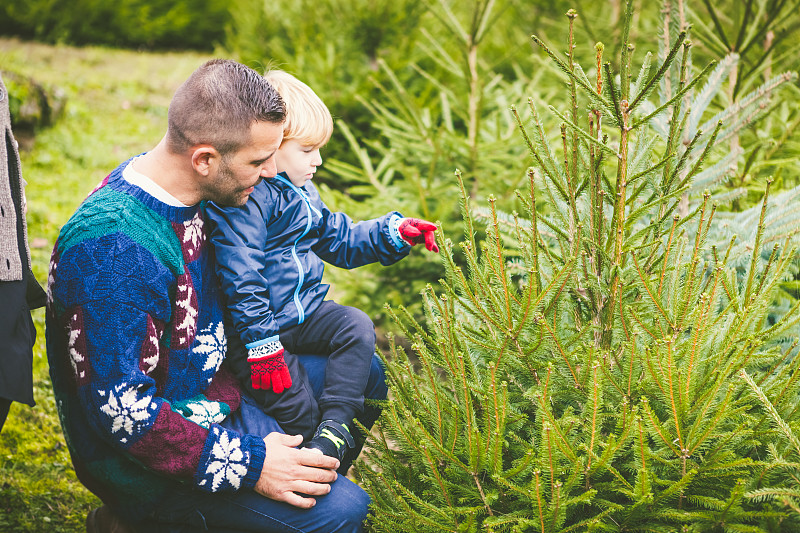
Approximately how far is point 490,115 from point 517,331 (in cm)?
320

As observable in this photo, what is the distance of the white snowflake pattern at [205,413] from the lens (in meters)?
1.79

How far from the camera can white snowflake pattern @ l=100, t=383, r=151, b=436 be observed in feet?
5.08

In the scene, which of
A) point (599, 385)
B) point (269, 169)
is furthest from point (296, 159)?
point (599, 385)

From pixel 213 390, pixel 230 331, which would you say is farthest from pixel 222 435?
pixel 230 331

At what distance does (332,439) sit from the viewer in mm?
1910

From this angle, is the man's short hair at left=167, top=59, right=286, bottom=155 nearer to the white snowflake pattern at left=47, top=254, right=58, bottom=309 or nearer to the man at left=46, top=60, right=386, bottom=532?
the man at left=46, top=60, right=386, bottom=532

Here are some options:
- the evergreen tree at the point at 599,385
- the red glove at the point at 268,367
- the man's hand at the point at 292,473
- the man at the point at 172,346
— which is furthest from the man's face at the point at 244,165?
the man's hand at the point at 292,473

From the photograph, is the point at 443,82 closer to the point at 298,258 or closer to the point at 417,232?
the point at 417,232

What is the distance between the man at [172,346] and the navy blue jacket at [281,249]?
8 centimetres

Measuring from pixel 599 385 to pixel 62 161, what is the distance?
6.60 meters

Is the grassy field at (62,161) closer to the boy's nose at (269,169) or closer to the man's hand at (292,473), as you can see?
the man's hand at (292,473)

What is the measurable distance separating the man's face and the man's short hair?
22mm

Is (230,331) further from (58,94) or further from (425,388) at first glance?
(58,94)

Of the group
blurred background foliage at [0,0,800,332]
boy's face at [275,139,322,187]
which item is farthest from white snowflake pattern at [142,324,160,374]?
blurred background foliage at [0,0,800,332]
